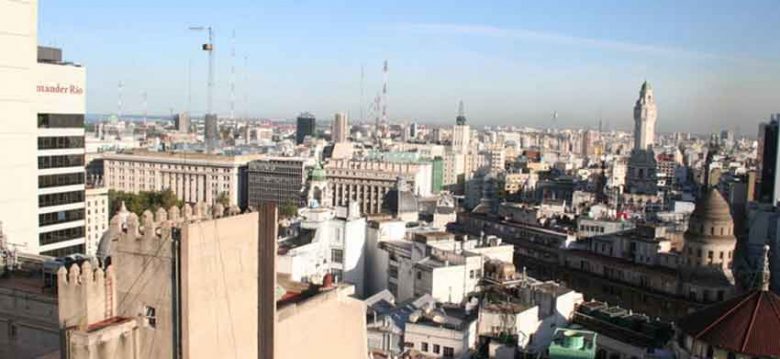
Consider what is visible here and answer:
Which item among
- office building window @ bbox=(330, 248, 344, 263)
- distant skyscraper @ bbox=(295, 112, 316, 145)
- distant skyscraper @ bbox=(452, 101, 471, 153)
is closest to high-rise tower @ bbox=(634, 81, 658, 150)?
distant skyscraper @ bbox=(452, 101, 471, 153)

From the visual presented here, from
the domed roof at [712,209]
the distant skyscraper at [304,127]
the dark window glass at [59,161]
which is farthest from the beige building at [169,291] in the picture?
the distant skyscraper at [304,127]

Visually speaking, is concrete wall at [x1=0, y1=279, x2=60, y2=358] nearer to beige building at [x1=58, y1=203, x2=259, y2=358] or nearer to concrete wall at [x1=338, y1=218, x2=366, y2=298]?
beige building at [x1=58, y1=203, x2=259, y2=358]

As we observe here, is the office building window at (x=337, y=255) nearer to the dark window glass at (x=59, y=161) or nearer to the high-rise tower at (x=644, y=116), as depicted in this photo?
the dark window glass at (x=59, y=161)

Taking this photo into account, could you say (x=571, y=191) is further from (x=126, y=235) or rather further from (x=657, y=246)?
(x=126, y=235)

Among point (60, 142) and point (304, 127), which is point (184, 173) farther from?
point (304, 127)

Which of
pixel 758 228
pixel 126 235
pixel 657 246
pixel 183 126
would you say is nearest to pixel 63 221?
pixel 126 235

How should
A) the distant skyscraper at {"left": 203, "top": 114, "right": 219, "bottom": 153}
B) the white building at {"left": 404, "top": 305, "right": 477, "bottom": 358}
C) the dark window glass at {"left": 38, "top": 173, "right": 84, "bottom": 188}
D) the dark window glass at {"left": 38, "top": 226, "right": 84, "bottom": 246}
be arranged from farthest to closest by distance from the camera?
the dark window glass at {"left": 38, "top": 226, "right": 84, "bottom": 246}
the dark window glass at {"left": 38, "top": 173, "right": 84, "bottom": 188}
the white building at {"left": 404, "top": 305, "right": 477, "bottom": 358}
the distant skyscraper at {"left": 203, "top": 114, "right": 219, "bottom": 153}
